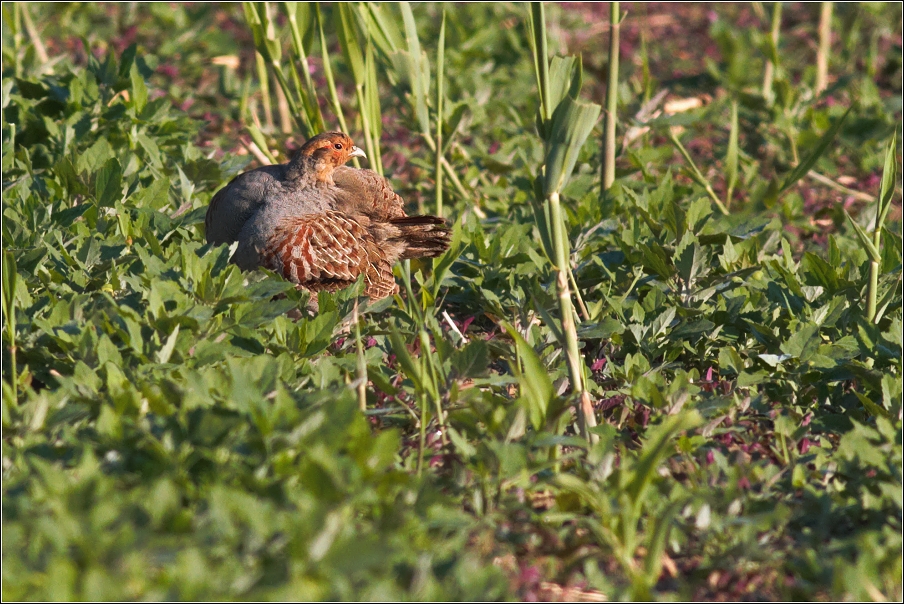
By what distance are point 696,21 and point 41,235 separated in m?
5.50

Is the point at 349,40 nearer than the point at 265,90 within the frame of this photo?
Yes

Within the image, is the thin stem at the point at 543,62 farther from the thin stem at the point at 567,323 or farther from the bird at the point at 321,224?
the bird at the point at 321,224

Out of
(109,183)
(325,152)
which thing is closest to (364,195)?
(325,152)

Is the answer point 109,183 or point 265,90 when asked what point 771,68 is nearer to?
point 265,90

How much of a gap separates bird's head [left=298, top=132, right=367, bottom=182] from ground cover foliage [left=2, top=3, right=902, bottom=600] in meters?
0.28

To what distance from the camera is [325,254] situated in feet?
10.8

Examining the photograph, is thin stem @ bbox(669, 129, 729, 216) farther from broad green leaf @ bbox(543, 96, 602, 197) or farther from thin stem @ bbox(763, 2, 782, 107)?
broad green leaf @ bbox(543, 96, 602, 197)

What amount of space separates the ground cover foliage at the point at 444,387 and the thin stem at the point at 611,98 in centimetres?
7

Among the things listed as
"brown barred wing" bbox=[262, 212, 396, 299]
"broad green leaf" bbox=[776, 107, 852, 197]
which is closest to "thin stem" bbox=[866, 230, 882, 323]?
"broad green leaf" bbox=[776, 107, 852, 197]

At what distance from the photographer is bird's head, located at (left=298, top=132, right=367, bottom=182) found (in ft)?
11.4

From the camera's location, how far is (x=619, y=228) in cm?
376

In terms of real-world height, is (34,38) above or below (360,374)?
above

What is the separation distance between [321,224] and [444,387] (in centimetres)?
96

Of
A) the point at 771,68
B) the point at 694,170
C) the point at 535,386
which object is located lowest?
the point at 535,386
